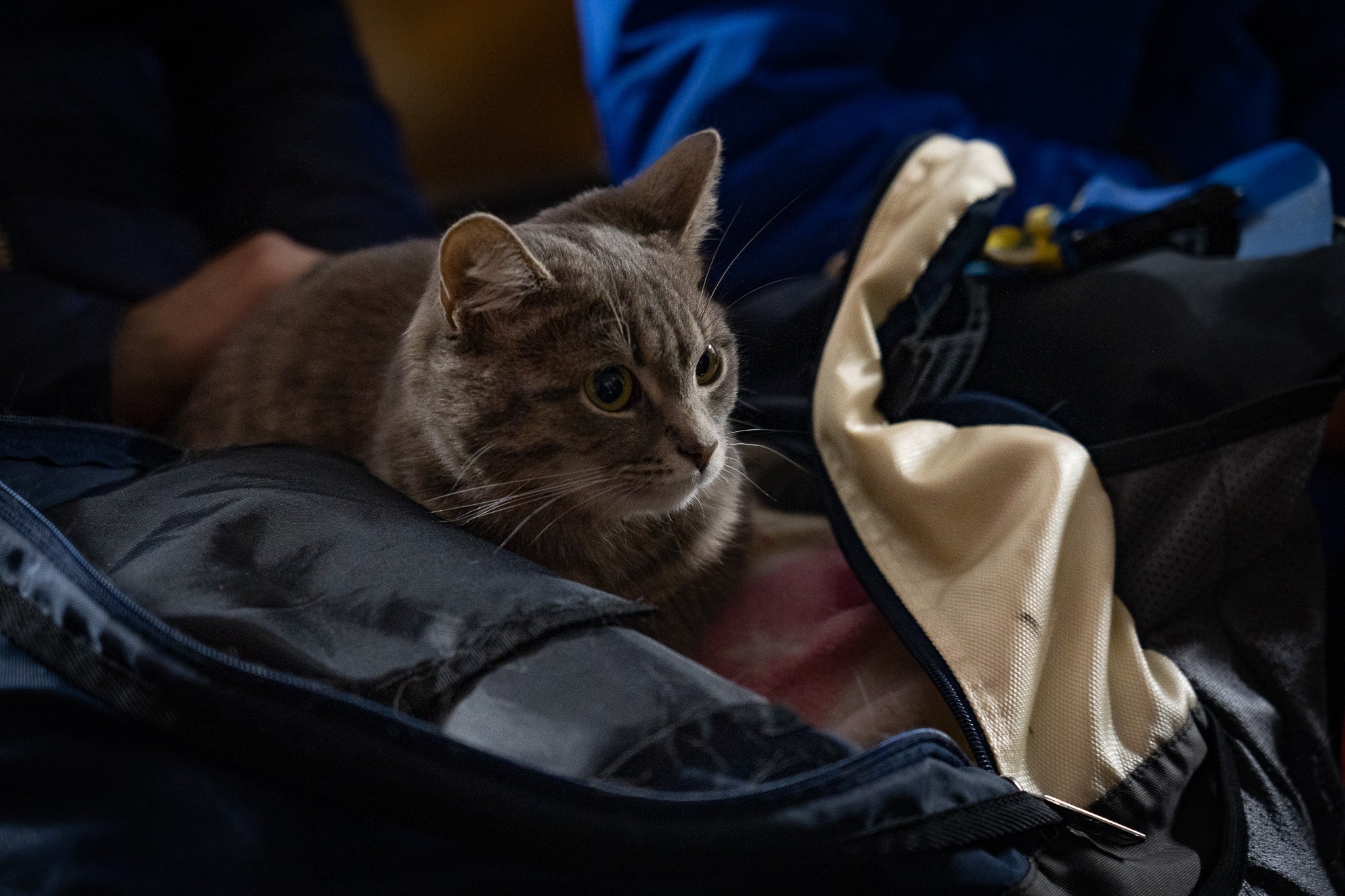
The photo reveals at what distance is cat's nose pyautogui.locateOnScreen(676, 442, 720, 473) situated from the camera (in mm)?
763

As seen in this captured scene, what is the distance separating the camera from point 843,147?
4.07 ft

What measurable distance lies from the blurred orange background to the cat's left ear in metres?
1.17

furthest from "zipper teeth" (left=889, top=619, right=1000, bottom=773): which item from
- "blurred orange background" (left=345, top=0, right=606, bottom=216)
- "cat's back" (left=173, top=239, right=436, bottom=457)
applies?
"blurred orange background" (left=345, top=0, right=606, bottom=216)

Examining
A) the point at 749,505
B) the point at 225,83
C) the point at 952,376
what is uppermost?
the point at 225,83

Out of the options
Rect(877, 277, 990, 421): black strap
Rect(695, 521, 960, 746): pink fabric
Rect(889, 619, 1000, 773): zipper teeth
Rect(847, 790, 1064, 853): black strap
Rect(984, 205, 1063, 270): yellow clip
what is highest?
Rect(984, 205, 1063, 270): yellow clip

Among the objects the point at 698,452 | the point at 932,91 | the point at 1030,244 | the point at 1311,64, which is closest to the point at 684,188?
the point at 698,452

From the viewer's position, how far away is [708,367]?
0.87 m

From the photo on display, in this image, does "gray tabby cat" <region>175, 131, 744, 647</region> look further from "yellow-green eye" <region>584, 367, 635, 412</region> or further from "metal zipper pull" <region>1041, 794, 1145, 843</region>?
"metal zipper pull" <region>1041, 794, 1145, 843</region>

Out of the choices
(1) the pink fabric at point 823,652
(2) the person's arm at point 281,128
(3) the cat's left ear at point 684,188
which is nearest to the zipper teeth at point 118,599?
(1) the pink fabric at point 823,652

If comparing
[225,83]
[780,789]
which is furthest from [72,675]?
[225,83]

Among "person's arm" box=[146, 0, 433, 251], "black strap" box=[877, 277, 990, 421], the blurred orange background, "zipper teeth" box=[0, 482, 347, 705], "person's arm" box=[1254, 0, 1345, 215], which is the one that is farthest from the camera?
the blurred orange background

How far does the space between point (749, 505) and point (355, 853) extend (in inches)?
26.6

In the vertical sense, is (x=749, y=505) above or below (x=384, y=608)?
below

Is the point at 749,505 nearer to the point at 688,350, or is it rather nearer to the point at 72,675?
the point at 688,350
